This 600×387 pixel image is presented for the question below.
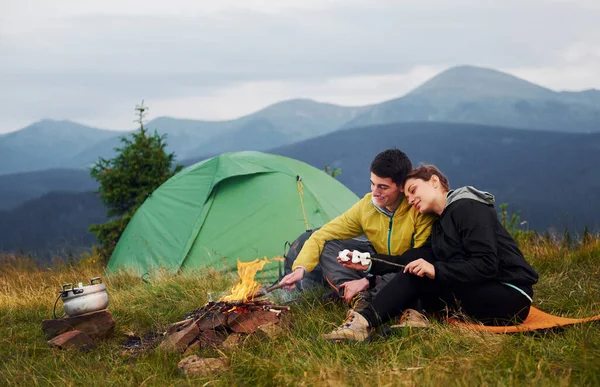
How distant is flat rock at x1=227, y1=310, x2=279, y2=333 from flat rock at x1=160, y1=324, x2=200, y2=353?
24cm

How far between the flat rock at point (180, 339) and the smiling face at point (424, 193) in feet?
5.48

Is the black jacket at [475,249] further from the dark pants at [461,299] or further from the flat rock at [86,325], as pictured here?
the flat rock at [86,325]

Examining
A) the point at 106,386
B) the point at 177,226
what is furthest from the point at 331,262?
the point at 177,226

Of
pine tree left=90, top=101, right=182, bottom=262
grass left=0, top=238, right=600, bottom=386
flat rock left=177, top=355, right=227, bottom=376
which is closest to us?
grass left=0, top=238, right=600, bottom=386

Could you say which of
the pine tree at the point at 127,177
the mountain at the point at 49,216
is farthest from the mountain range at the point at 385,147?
the pine tree at the point at 127,177

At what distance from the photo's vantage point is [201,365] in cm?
Result: 342

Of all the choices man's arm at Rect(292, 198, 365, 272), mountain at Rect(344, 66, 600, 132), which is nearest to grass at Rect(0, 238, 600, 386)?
man's arm at Rect(292, 198, 365, 272)

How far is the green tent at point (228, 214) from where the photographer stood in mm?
6953

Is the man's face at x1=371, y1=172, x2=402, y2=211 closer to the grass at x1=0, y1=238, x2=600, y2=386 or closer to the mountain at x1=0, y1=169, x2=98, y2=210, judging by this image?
the grass at x1=0, y1=238, x2=600, y2=386

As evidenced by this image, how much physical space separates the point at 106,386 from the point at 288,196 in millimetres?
4125

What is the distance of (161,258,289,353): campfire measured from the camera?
392cm

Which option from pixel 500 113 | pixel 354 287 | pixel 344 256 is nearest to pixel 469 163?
pixel 500 113

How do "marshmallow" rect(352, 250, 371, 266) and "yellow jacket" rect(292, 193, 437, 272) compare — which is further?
"yellow jacket" rect(292, 193, 437, 272)

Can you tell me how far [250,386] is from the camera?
313 cm
